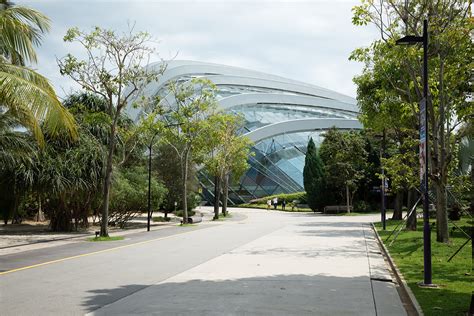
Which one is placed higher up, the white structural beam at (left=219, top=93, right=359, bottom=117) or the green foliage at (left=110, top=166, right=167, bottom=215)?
the white structural beam at (left=219, top=93, right=359, bottom=117)

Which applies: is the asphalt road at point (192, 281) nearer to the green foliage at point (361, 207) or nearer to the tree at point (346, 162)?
the tree at point (346, 162)

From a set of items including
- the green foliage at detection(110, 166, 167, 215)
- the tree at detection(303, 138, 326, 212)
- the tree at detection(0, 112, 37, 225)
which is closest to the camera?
the tree at detection(0, 112, 37, 225)

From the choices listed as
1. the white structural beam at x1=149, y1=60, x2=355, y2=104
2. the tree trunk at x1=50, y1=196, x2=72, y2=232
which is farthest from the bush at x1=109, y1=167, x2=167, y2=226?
the white structural beam at x1=149, y1=60, x2=355, y2=104

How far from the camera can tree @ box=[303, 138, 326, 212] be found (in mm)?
54031

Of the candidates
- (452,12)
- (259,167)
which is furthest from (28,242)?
(259,167)

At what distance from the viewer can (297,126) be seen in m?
72.5

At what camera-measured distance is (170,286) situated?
1037 centimetres

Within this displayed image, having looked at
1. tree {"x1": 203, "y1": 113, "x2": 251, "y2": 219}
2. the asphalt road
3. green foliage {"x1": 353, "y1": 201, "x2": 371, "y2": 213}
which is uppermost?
tree {"x1": 203, "y1": 113, "x2": 251, "y2": 219}

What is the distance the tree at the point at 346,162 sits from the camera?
4962cm

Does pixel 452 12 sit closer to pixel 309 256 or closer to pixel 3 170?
pixel 309 256

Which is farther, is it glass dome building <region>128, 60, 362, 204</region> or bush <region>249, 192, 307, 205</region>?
glass dome building <region>128, 60, 362, 204</region>

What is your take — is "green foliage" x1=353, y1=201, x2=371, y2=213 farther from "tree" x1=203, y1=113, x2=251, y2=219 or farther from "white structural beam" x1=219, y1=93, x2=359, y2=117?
"white structural beam" x1=219, y1=93, x2=359, y2=117

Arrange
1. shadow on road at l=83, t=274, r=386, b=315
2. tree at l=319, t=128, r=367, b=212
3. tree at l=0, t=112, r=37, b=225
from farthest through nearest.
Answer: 1. tree at l=319, t=128, r=367, b=212
2. tree at l=0, t=112, r=37, b=225
3. shadow on road at l=83, t=274, r=386, b=315

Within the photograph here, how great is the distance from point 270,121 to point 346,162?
22.9m
